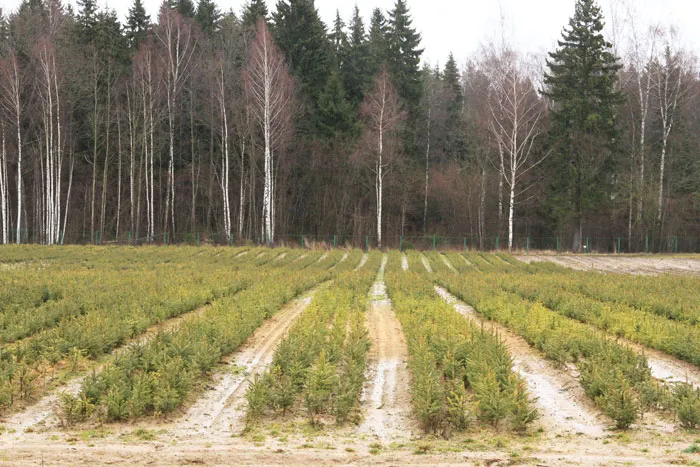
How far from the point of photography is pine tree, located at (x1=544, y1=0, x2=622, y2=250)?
41.1 meters

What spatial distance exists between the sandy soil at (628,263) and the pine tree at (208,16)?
35.8 m

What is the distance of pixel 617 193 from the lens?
44.7 metres

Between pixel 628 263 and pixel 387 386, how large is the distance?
30054mm

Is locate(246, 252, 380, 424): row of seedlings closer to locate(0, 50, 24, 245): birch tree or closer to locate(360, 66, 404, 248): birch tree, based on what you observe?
locate(360, 66, 404, 248): birch tree

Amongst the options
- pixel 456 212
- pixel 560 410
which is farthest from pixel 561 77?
pixel 560 410

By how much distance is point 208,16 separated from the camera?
56.1 metres

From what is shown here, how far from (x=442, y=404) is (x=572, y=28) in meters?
45.2

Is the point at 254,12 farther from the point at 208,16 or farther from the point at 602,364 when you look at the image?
the point at 602,364

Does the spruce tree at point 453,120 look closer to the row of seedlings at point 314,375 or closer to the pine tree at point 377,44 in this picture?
the pine tree at point 377,44

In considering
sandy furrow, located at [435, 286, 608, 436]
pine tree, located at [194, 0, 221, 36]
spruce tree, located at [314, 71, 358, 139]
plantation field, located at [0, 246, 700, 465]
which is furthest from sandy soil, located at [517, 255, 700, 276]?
pine tree, located at [194, 0, 221, 36]

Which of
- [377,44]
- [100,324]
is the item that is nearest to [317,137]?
[377,44]

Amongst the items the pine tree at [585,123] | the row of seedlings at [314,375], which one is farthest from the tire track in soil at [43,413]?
the pine tree at [585,123]

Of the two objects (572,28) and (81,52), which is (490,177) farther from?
(81,52)

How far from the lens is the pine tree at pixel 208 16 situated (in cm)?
5384
